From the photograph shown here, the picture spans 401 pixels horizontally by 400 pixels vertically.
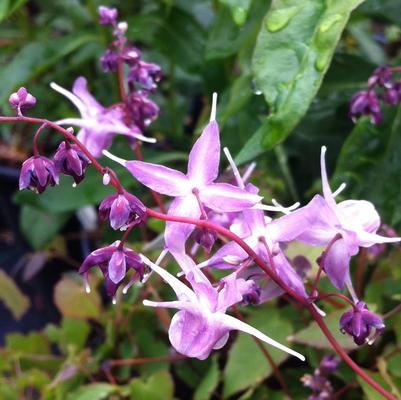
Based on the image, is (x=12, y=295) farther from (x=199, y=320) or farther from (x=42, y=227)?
(x=199, y=320)

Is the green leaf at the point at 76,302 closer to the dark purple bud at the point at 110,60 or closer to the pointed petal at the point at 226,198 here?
the dark purple bud at the point at 110,60

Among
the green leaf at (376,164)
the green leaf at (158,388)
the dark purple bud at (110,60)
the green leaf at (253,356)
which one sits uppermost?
the dark purple bud at (110,60)

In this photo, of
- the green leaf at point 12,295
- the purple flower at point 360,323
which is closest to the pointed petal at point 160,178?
the purple flower at point 360,323

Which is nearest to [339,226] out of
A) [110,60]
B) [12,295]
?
[110,60]

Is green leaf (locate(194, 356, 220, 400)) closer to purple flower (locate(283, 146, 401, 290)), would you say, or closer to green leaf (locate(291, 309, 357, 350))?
green leaf (locate(291, 309, 357, 350))

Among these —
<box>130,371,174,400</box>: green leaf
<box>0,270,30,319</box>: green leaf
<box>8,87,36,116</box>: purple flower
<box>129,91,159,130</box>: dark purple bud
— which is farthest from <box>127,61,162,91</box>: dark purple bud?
<box>0,270,30,319</box>: green leaf

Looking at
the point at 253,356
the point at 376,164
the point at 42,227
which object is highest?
the point at 376,164
